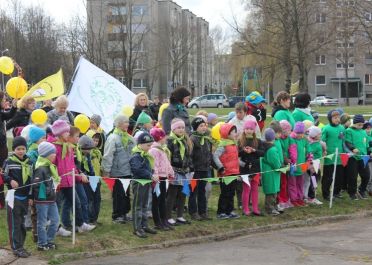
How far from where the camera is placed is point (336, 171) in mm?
10789

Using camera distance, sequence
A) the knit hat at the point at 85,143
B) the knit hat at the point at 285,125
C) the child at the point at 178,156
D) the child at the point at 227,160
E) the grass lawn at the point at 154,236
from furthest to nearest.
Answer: the knit hat at the point at 285,125
the child at the point at 227,160
the child at the point at 178,156
the knit hat at the point at 85,143
the grass lawn at the point at 154,236

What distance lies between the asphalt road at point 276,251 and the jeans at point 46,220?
0.56 meters

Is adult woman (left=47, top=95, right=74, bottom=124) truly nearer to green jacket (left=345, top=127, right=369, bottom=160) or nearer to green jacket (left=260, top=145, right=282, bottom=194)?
green jacket (left=260, top=145, right=282, bottom=194)

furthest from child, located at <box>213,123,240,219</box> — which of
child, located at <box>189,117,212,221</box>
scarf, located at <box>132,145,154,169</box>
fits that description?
scarf, located at <box>132,145,154,169</box>

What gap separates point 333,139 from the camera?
10633mm

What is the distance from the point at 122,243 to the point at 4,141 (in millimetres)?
3223

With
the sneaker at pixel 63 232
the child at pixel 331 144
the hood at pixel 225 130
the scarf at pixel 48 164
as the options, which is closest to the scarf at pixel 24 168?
the scarf at pixel 48 164

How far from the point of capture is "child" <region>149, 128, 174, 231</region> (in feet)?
26.6

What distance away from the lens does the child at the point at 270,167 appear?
9.26 m

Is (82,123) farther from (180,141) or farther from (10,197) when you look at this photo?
(10,197)

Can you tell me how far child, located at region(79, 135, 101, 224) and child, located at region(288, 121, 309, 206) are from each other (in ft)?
11.9

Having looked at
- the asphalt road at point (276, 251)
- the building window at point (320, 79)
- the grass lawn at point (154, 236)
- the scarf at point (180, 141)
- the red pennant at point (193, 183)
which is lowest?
→ the asphalt road at point (276, 251)

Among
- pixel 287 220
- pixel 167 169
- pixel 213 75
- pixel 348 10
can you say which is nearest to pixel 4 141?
pixel 167 169

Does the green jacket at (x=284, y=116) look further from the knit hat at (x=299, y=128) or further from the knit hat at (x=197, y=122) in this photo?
the knit hat at (x=197, y=122)
